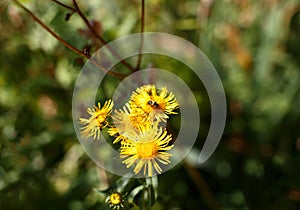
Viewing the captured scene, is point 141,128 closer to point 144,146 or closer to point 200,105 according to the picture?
point 144,146

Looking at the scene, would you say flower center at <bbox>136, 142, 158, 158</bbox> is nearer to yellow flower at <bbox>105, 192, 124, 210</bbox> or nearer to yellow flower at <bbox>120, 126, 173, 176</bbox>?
yellow flower at <bbox>120, 126, 173, 176</bbox>

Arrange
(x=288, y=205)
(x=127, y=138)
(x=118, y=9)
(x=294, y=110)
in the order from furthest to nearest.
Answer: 1. (x=118, y=9)
2. (x=294, y=110)
3. (x=288, y=205)
4. (x=127, y=138)

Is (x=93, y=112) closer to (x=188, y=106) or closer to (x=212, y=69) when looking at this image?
(x=188, y=106)

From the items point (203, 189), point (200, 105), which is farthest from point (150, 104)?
point (200, 105)

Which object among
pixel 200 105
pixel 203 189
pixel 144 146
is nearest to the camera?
pixel 144 146

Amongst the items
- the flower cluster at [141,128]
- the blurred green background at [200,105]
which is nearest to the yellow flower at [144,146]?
the flower cluster at [141,128]

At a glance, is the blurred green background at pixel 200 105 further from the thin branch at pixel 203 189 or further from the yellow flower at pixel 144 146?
the yellow flower at pixel 144 146

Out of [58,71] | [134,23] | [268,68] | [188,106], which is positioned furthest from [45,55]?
[268,68]
